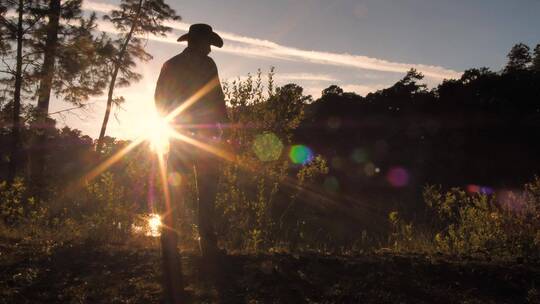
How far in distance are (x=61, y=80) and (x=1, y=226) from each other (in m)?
8.33

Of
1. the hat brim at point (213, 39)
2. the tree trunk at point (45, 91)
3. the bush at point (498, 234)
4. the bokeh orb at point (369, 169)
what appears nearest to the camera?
the hat brim at point (213, 39)

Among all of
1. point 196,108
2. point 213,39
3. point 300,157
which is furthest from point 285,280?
point 300,157

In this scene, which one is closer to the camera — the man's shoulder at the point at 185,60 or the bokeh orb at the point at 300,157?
the man's shoulder at the point at 185,60

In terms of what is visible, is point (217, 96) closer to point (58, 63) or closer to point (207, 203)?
point (207, 203)

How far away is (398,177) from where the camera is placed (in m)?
40.6

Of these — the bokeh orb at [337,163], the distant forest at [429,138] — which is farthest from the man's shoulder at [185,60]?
the bokeh orb at [337,163]

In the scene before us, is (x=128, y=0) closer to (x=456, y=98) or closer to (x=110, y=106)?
(x=110, y=106)

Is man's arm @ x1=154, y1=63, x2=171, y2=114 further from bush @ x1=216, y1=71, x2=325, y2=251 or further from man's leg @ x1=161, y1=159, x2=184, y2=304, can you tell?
bush @ x1=216, y1=71, x2=325, y2=251

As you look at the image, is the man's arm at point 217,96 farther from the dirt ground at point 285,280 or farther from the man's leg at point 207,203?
the dirt ground at point 285,280

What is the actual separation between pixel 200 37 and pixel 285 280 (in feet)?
8.04

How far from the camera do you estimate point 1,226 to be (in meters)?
8.09

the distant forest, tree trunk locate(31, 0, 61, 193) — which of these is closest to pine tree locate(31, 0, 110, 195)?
tree trunk locate(31, 0, 61, 193)

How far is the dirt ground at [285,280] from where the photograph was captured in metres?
3.31

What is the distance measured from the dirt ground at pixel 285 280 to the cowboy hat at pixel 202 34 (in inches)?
84.3
